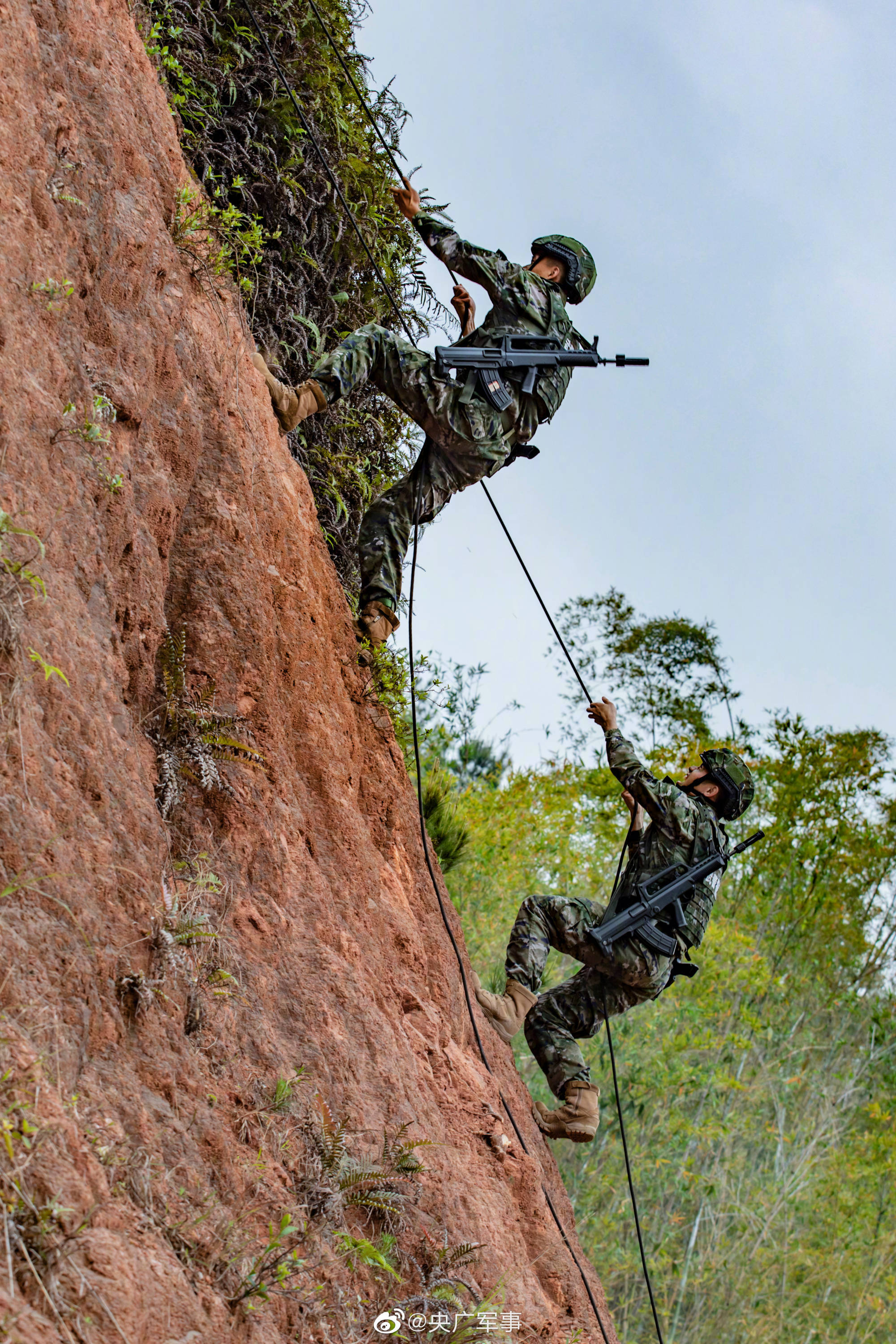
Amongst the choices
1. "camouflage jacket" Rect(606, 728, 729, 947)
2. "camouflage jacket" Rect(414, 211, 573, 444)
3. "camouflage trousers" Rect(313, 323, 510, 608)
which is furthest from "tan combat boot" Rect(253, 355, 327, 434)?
"camouflage jacket" Rect(606, 728, 729, 947)

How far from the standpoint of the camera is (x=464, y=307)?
21.4ft

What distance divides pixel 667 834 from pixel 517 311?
299 centimetres

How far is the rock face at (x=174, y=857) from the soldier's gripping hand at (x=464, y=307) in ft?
5.15

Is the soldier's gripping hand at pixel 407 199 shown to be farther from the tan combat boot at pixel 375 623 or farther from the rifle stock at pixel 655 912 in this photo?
the rifle stock at pixel 655 912

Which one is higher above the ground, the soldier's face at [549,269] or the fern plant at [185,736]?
the soldier's face at [549,269]

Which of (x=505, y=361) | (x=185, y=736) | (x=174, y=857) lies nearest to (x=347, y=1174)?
(x=174, y=857)

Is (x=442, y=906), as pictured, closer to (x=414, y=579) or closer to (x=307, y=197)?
(x=414, y=579)

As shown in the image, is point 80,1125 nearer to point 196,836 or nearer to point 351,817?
point 196,836

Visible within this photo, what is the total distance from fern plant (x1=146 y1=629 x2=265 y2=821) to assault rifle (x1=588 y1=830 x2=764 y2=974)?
2.91m

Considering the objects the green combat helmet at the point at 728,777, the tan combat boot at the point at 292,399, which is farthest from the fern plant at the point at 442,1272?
the tan combat boot at the point at 292,399

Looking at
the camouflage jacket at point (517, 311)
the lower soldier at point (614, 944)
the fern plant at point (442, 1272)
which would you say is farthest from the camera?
the lower soldier at point (614, 944)

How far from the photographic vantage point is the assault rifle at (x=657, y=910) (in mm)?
6609

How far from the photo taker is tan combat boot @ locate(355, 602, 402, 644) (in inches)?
231

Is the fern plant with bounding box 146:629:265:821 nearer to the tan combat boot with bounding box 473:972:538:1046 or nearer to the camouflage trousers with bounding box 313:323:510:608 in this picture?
the camouflage trousers with bounding box 313:323:510:608
